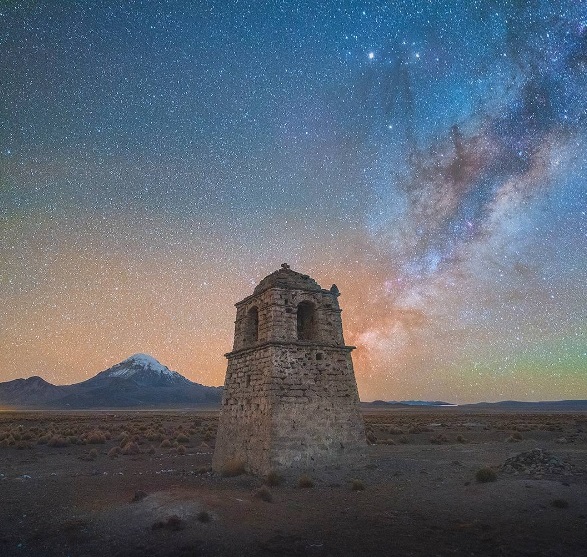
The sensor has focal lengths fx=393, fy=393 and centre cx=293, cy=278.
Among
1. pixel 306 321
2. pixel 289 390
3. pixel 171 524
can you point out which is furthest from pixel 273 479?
pixel 306 321

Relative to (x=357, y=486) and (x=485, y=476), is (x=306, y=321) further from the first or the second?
(x=485, y=476)

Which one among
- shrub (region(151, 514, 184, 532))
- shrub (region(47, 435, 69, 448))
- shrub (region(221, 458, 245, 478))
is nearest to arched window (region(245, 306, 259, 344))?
shrub (region(221, 458, 245, 478))

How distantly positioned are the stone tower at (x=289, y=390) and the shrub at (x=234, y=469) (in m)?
0.15

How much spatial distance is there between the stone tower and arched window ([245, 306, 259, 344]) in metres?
0.04

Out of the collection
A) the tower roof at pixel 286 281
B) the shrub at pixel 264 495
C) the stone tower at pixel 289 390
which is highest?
the tower roof at pixel 286 281

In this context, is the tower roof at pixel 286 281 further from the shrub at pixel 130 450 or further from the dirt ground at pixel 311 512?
the shrub at pixel 130 450

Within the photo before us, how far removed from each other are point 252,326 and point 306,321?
7.64ft

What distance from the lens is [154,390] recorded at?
632ft

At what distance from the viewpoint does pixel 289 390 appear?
13.7m

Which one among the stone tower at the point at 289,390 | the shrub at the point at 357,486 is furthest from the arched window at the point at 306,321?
the shrub at the point at 357,486

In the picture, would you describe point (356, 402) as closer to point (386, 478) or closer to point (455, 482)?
point (386, 478)

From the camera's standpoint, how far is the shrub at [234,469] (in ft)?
46.1

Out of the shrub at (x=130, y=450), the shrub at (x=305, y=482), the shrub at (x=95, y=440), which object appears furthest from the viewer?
the shrub at (x=95, y=440)

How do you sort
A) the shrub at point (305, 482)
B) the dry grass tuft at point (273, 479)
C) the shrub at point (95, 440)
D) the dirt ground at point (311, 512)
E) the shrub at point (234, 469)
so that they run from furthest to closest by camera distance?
the shrub at point (95, 440), the shrub at point (234, 469), the dry grass tuft at point (273, 479), the shrub at point (305, 482), the dirt ground at point (311, 512)
